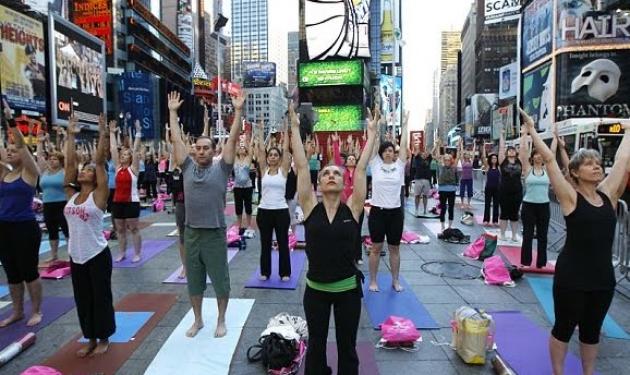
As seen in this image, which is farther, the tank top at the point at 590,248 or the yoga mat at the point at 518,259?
the yoga mat at the point at 518,259

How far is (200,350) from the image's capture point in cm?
423

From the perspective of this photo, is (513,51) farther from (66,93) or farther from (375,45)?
(66,93)

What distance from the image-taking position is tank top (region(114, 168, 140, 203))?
7402 millimetres

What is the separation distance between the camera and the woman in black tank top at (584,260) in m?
3.22

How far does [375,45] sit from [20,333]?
135 m

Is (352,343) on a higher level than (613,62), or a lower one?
lower

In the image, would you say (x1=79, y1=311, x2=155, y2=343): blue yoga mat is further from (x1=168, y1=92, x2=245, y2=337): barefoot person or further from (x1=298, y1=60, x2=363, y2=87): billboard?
(x1=298, y1=60, x2=363, y2=87): billboard

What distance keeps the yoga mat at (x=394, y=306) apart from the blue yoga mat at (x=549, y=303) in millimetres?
1373

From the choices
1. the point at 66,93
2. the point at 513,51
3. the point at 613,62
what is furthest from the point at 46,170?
the point at 513,51

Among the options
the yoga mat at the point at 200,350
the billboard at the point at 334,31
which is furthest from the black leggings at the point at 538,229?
the billboard at the point at 334,31

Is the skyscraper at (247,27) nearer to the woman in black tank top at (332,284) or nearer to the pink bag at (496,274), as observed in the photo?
the pink bag at (496,274)

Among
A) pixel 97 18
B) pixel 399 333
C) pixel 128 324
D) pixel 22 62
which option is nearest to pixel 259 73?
pixel 97 18

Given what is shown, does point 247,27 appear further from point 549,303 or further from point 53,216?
point 549,303

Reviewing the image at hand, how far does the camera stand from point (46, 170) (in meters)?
7.31
